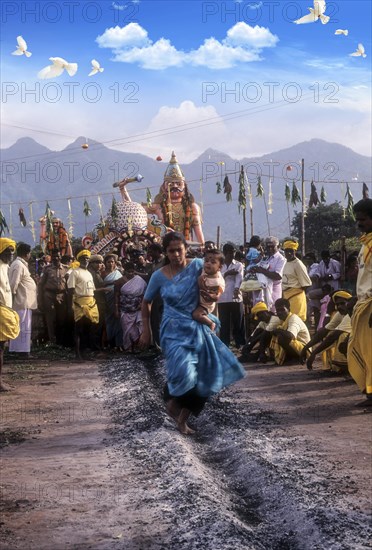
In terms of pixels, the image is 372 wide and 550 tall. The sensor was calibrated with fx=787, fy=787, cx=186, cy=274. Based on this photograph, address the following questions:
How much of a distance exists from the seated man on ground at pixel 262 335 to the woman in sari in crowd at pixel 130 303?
88.4 inches

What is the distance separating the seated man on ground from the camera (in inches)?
468

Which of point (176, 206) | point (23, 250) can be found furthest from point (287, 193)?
point (23, 250)

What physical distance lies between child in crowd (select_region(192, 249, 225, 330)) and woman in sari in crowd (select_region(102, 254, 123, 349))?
779 cm

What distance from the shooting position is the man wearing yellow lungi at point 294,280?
40.1 ft

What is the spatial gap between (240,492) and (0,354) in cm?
490

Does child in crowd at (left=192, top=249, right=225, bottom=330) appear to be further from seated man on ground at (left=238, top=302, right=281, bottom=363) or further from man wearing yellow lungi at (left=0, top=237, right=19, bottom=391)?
seated man on ground at (left=238, top=302, right=281, bottom=363)

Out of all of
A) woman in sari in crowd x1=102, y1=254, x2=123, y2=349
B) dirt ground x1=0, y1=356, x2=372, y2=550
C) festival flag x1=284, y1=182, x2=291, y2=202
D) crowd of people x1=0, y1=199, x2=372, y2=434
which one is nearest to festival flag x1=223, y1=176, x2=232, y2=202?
festival flag x1=284, y1=182, x2=291, y2=202

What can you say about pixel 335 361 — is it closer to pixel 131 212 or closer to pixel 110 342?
pixel 110 342

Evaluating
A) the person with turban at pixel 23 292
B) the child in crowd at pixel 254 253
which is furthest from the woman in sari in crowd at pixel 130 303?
the child in crowd at pixel 254 253

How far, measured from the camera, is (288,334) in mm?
11383

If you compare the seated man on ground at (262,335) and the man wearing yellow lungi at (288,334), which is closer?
the man wearing yellow lungi at (288,334)

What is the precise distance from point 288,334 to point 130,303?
3.48 meters

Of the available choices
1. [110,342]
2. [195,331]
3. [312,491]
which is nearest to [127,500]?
[312,491]

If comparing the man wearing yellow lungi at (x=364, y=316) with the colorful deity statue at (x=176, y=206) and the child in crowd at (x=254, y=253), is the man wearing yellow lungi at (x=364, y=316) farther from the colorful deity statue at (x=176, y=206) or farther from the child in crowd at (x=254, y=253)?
the colorful deity statue at (x=176, y=206)
